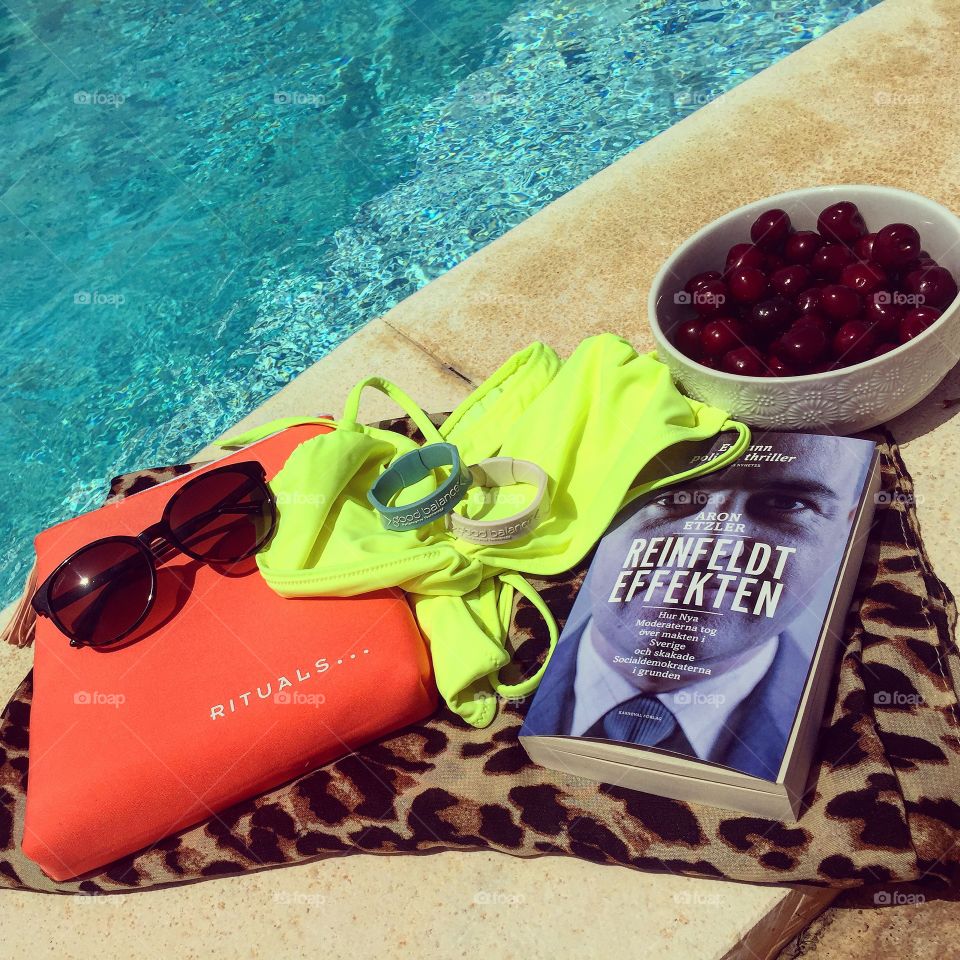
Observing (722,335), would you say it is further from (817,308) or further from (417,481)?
(417,481)

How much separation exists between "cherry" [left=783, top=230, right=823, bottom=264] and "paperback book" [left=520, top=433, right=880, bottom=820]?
40 centimetres

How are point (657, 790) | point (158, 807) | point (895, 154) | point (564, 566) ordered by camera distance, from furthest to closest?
point (895, 154), point (564, 566), point (158, 807), point (657, 790)

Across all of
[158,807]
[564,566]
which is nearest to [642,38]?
[564,566]

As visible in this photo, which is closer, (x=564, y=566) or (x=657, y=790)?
(x=657, y=790)

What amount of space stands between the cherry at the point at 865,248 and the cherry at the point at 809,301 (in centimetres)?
11

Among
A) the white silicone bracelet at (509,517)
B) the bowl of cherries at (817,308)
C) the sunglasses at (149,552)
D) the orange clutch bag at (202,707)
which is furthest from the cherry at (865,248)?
the sunglasses at (149,552)

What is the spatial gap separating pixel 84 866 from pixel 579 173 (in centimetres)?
303

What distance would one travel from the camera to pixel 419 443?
1.95 m

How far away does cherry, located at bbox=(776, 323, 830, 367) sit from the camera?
1.49m

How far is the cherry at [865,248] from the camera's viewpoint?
158cm

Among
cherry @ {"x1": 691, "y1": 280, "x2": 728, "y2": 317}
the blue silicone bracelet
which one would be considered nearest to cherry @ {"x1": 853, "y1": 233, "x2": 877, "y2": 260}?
cherry @ {"x1": 691, "y1": 280, "x2": 728, "y2": 317}

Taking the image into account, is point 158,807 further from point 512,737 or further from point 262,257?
point 262,257

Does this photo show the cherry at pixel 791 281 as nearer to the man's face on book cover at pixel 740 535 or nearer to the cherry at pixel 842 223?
the cherry at pixel 842 223

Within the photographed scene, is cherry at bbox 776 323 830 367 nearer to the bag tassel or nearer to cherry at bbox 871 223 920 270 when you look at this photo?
cherry at bbox 871 223 920 270
